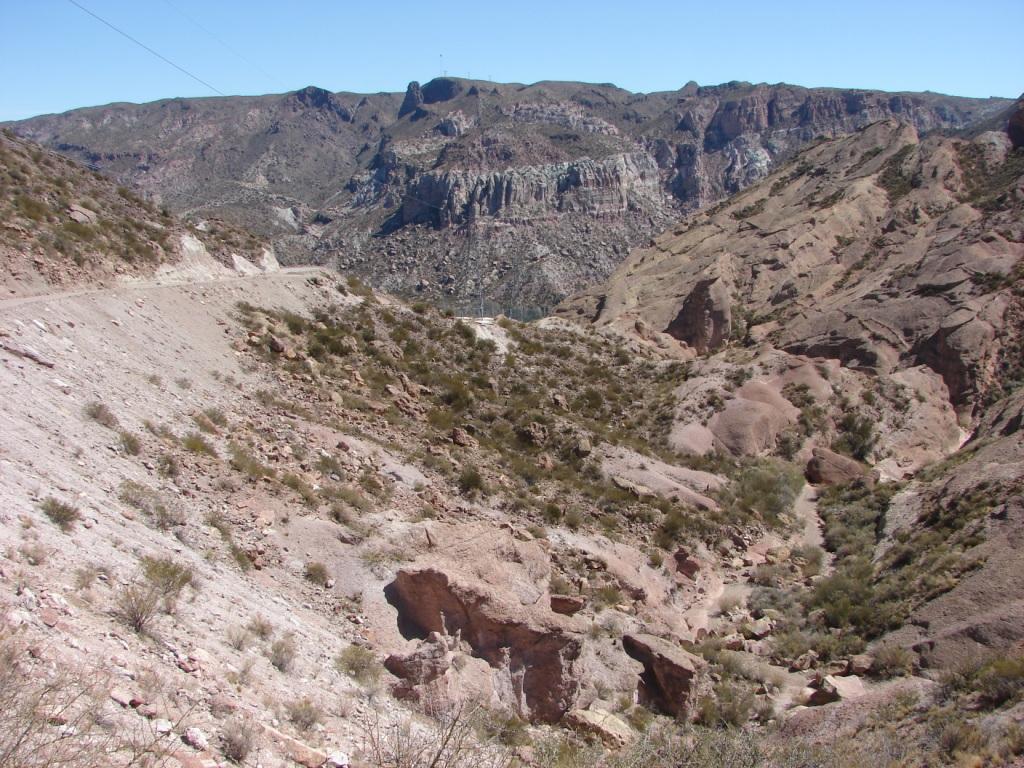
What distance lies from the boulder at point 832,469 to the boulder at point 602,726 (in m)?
17.0

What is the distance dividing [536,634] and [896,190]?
53.0 meters

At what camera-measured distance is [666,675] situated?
11695 millimetres

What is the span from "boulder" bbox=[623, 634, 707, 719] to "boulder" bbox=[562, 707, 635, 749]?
4.75ft

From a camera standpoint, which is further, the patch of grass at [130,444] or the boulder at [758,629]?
the boulder at [758,629]

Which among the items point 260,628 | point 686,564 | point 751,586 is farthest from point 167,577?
point 751,586

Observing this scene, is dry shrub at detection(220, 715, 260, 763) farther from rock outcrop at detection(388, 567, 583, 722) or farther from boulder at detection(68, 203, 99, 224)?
boulder at detection(68, 203, 99, 224)

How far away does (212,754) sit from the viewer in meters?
5.98

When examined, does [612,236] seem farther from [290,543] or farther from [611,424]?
[290,543]

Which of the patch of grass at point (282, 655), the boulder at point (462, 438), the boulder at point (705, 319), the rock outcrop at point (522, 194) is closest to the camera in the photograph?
the patch of grass at point (282, 655)

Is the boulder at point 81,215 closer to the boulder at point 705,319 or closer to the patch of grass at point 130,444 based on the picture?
the patch of grass at point 130,444

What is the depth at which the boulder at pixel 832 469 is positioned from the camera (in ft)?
81.2

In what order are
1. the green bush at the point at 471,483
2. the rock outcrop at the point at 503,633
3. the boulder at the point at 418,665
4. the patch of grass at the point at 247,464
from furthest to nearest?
the green bush at the point at 471,483 < the patch of grass at the point at 247,464 < the rock outcrop at the point at 503,633 < the boulder at the point at 418,665

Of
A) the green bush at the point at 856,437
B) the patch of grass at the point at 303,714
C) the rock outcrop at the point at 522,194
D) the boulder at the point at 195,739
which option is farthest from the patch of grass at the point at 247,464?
the rock outcrop at the point at 522,194

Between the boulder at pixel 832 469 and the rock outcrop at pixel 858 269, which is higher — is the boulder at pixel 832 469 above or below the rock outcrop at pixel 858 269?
below
